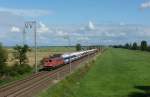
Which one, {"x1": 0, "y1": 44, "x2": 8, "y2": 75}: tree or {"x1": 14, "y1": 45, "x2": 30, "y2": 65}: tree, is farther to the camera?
{"x1": 14, "y1": 45, "x2": 30, "y2": 65}: tree

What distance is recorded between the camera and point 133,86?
5012cm


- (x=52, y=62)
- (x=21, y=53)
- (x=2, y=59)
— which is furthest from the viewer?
(x=21, y=53)

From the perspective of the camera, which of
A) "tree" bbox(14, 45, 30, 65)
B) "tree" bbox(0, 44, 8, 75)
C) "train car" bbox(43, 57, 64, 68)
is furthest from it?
"tree" bbox(14, 45, 30, 65)

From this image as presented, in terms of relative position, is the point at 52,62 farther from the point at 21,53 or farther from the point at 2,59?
the point at 2,59

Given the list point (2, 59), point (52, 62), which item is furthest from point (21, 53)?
point (2, 59)

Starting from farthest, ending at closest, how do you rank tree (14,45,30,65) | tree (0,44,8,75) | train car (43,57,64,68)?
1. tree (14,45,30,65)
2. train car (43,57,64,68)
3. tree (0,44,8,75)

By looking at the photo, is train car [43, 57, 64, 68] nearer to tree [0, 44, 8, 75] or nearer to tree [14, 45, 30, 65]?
tree [14, 45, 30, 65]

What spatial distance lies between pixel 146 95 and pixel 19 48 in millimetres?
49464

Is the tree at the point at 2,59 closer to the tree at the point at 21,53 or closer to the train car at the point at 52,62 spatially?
the train car at the point at 52,62

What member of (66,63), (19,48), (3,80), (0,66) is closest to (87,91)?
(3,80)

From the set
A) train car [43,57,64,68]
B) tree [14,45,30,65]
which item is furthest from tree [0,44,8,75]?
tree [14,45,30,65]

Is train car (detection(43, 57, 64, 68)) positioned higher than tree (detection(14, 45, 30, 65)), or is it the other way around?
tree (detection(14, 45, 30, 65))

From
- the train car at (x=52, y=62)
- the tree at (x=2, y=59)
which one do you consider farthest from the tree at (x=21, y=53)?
the tree at (x=2, y=59)

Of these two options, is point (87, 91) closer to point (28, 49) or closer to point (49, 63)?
point (49, 63)
